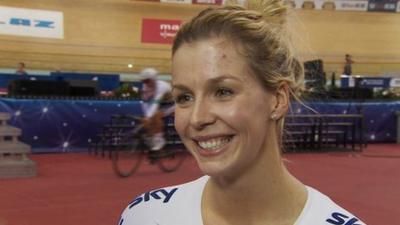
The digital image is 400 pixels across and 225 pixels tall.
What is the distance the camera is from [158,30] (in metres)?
19.5

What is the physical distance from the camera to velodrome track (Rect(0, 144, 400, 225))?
5660 millimetres

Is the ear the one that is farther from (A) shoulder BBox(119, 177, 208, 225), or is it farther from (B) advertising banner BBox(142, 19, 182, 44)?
(B) advertising banner BBox(142, 19, 182, 44)

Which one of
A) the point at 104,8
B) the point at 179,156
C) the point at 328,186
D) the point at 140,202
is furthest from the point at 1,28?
the point at 140,202

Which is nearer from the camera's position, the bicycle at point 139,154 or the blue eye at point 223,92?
the blue eye at point 223,92

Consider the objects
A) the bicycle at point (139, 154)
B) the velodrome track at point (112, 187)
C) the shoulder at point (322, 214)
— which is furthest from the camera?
the bicycle at point (139, 154)

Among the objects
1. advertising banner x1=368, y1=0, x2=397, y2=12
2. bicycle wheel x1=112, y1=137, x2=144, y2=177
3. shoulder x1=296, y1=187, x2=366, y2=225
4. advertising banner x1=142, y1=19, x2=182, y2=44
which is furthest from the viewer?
advertising banner x1=368, y1=0, x2=397, y2=12

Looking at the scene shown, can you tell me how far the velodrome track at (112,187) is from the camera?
566 cm

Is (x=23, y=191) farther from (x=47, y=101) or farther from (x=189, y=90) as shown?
(x=189, y=90)

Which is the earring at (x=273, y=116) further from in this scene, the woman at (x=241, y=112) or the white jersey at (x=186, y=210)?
the white jersey at (x=186, y=210)

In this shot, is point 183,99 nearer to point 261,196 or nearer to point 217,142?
point 217,142

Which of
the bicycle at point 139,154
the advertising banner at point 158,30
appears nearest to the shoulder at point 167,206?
the bicycle at point 139,154

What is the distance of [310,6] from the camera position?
783 inches

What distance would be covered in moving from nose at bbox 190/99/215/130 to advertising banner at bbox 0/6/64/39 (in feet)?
54.2

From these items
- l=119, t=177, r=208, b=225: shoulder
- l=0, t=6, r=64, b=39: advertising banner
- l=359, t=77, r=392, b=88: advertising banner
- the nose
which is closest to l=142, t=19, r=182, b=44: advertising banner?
l=0, t=6, r=64, b=39: advertising banner
